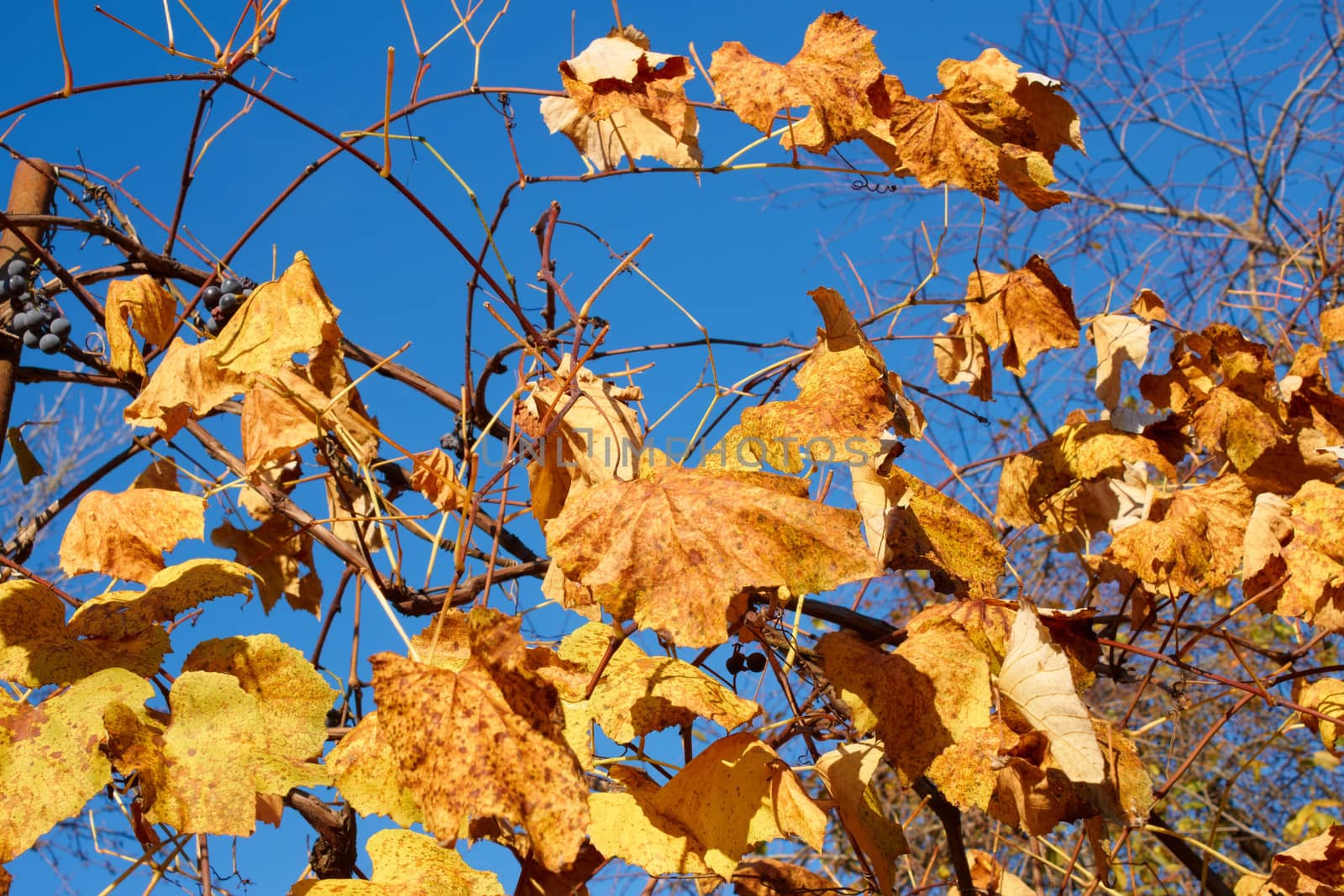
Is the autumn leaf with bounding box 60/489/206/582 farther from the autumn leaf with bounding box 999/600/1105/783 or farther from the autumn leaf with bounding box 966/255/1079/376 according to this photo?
the autumn leaf with bounding box 966/255/1079/376

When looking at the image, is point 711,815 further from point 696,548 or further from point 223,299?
point 223,299

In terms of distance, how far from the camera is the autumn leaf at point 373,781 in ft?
3.00

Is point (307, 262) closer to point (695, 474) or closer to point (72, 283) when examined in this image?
point (72, 283)

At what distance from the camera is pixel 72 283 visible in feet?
5.15

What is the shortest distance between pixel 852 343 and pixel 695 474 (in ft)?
1.35

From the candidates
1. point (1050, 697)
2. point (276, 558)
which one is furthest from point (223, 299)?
point (1050, 697)

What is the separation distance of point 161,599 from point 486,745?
0.53 metres

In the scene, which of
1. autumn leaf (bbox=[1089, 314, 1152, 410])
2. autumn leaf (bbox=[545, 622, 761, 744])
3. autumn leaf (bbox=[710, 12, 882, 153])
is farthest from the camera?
autumn leaf (bbox=[1089, 314, 1152, 410])

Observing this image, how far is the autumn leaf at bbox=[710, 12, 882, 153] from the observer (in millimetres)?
1247

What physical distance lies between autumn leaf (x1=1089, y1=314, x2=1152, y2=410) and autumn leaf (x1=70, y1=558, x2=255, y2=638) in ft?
3.98

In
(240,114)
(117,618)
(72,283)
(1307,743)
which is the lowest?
(1307,743)

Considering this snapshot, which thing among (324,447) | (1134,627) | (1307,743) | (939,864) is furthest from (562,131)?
(1307,743)

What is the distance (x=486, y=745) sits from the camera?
32.2 inches

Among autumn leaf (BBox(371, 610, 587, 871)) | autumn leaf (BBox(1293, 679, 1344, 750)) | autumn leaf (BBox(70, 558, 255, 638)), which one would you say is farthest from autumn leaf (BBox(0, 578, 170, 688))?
autumn leaf (BBox(1293, 679, 1344, 750))
